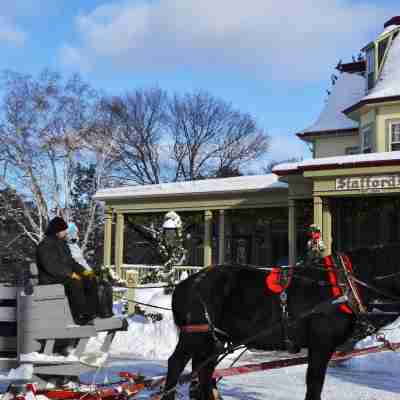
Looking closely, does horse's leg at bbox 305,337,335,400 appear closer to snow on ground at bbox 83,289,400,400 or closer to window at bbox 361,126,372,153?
snow on ground at bbox 83,289,400,400

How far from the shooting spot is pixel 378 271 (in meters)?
6.31

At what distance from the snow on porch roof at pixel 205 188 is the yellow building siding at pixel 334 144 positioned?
12.6 ft

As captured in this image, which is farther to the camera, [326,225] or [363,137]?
[363,137]

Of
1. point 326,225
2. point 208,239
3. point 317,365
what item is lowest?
point 317,365

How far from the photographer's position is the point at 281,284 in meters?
6.44

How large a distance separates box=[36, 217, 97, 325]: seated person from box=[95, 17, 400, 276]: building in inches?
472

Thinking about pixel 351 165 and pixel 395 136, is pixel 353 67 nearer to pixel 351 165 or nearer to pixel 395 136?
pixel 395 136

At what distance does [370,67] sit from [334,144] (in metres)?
3.42

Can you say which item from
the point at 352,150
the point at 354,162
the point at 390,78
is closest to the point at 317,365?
the point at 354,162

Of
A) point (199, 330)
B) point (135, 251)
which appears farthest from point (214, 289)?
point (135, 251)

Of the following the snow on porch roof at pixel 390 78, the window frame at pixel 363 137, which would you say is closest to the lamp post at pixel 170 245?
the window frame at pixel 363 137

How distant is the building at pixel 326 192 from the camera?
59.3 ft

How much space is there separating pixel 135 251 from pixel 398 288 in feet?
114

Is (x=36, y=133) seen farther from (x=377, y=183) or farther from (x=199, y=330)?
(x=199, y=330)
